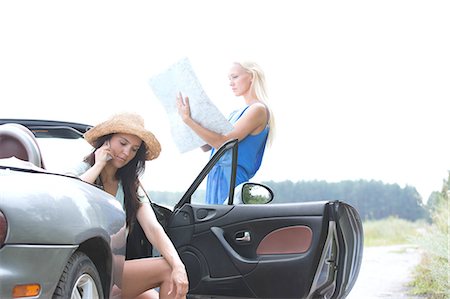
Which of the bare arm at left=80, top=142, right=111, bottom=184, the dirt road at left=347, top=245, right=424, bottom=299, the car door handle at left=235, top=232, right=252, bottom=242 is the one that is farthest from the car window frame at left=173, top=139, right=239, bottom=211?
the dirt road at left=347, top=245, right=424, bottom=299

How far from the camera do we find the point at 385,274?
13906mm

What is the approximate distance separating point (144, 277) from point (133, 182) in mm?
560

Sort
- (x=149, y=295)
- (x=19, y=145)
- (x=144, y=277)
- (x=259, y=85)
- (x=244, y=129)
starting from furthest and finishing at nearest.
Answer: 1. (x=259, y=85)
2. (x=244, y=129)
3. (x=149, y=295)
4. (x=144, y=277)
5. (x=19, y=145)

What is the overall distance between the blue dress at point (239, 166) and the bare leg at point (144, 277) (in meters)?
0.85

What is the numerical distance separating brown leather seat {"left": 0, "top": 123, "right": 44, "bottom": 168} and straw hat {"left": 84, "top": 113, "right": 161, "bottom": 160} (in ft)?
1.97

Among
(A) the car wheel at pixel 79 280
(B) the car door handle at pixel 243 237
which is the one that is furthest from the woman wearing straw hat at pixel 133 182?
(A) the car wheel at pixel 79 280

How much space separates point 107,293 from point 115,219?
0.33m

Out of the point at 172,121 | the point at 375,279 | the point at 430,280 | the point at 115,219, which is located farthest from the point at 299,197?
the point at 115,219

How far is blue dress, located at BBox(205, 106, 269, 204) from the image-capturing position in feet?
17.9

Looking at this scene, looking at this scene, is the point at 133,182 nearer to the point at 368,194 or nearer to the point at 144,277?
the point at 144,277

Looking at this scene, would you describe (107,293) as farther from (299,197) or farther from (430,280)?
(299,197)

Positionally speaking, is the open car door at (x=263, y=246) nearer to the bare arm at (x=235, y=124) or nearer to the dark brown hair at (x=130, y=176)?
the bare arm at (x=235, y=124)

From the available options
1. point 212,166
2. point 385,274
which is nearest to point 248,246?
point 212,166

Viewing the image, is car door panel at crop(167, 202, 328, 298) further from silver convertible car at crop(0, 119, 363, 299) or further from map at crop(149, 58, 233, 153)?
map at crop(149, 58, 233, 153)
